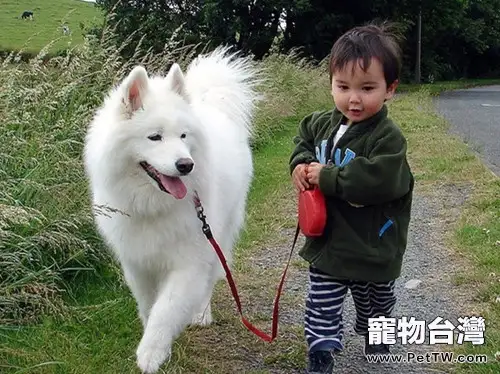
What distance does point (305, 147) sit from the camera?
297 centimetres

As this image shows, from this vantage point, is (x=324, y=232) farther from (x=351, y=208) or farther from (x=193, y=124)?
(x=193, y=124)

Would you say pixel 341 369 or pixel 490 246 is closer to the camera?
pixel 341 369

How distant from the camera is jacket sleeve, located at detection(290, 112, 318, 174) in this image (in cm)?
289

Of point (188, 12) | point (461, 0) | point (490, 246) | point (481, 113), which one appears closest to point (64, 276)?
point (490, 246)

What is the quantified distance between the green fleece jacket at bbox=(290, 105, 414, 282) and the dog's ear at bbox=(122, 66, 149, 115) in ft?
2.83

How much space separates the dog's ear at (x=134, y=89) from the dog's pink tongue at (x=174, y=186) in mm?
346

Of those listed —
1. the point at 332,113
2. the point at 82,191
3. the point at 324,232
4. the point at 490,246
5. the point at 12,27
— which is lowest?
the point at 12,27

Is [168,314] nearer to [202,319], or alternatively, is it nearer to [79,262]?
[202,319]

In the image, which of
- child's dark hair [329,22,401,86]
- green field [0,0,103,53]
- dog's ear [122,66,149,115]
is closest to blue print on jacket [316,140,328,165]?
child's dark hair [329,22,401,86]

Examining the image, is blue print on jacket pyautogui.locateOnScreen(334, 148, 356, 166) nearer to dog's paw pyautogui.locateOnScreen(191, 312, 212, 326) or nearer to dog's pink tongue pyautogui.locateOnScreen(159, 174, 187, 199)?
dog's pink tongue pyautogui.locateOnScreen(159, 174, 187, 199)

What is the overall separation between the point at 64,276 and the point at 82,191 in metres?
0.54

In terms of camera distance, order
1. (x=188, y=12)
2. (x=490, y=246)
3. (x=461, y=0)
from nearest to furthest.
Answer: (x=490, y=246) < (x=188, y=12) < (x=461, y=0)

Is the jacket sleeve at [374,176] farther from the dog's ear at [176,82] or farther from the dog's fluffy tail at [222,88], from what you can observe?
the dog's fluffy tail at [222,88]

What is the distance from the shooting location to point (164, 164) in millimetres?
2791
